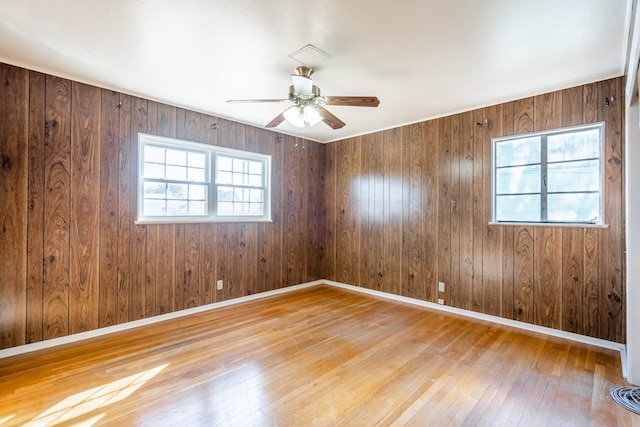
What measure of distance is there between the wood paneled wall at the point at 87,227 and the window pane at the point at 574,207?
13.0 feet

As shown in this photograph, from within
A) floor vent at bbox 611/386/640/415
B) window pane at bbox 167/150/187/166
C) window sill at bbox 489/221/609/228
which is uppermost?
window pane at bbox 167/150/187/166

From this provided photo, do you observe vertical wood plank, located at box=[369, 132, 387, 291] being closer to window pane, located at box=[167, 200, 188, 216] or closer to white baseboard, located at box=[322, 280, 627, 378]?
white baseboard, located at box=[322, 280, 627, 378]

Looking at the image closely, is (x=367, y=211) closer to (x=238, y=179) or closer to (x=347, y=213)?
(x=347, y=213)

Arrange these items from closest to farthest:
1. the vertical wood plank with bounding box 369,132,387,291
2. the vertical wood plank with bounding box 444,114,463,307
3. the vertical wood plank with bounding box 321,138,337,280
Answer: the vertical wood plank with bounding box 444,114,463,307 → the vertical wood plank with bounding box 369,132,387,291 → the vertical wood plank with bounding box 321,138,337,280

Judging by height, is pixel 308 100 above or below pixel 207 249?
above

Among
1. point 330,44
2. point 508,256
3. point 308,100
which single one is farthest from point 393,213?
point 330,44

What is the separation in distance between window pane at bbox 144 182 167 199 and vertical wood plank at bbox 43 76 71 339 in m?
0.73

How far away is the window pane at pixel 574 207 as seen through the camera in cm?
307

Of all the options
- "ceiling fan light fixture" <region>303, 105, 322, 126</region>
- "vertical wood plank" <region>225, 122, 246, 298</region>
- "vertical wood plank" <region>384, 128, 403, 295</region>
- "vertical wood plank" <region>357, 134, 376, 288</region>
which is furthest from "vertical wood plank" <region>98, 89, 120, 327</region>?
"vertical wood plank" <region>384, 128, 403, 295</region>

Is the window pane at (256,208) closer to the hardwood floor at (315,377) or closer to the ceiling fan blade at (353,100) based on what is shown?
the hardwood floor at (315,377)

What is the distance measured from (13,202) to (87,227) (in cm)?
60

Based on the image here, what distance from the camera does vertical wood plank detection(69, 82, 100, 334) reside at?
3098 mm

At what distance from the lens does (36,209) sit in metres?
2.89

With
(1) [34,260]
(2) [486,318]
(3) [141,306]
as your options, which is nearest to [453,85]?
(2) [486,318]
